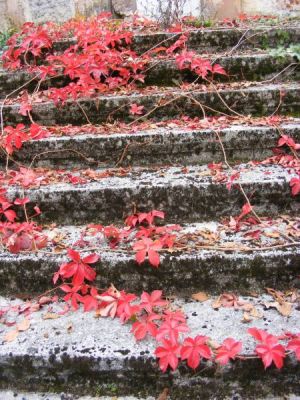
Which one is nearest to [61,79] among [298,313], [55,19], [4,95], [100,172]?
[4,95]

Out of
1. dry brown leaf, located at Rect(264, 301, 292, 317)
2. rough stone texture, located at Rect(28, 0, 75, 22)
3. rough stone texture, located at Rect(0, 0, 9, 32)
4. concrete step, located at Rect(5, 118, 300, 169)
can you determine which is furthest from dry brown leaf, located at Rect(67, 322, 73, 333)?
rough stone texture, located at Rect(28, 0, 75, 22)

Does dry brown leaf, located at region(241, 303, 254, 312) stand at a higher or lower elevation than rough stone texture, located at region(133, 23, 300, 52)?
lower

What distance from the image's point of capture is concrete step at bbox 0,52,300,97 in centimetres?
309

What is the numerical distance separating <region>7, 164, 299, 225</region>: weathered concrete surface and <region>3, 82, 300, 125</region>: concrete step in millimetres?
782

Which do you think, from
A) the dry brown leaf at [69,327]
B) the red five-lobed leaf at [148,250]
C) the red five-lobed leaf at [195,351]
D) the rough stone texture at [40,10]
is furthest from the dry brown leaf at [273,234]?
the rough stone texture at [40,10]

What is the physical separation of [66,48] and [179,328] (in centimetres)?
297

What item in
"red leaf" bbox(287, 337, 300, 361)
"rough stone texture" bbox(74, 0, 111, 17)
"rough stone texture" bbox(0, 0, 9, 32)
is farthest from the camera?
"rough stone texture" bbox(74, 0, 111, 17)

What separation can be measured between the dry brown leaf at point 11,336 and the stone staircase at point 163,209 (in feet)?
0.07

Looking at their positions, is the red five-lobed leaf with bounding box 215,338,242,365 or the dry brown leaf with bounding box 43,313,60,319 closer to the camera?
the red five-lobed leaf with bounding box 215,338,242,365

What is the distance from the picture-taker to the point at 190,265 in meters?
1.79

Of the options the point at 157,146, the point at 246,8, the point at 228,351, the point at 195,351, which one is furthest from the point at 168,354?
the point at 246,8

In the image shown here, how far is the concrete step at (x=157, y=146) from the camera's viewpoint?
2408mm

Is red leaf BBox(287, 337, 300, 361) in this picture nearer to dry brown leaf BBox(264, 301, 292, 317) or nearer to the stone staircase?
the stone staircase

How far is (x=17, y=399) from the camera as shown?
5.05 feet
